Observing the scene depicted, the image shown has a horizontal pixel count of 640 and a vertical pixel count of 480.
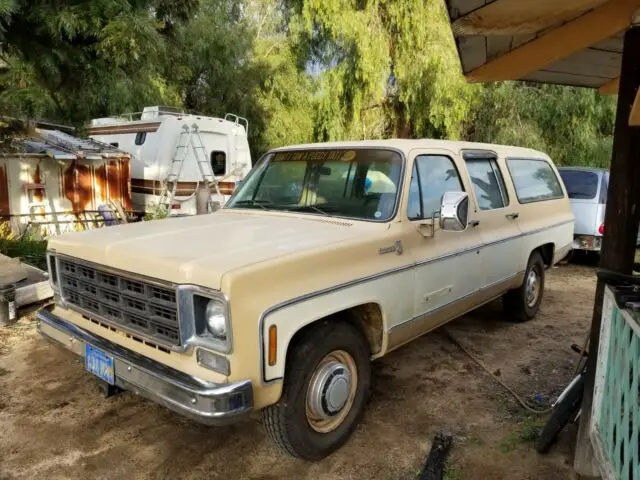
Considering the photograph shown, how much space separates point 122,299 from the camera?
3180mm

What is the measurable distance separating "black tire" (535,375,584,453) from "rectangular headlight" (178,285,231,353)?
7.15 ft

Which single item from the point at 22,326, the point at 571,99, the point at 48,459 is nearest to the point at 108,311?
the point at 48,459

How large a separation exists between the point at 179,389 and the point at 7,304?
3803mm

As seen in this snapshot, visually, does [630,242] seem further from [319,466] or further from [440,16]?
[440,16]

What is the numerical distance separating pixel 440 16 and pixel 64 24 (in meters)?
11.2

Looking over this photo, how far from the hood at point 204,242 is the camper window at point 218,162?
9.25 m

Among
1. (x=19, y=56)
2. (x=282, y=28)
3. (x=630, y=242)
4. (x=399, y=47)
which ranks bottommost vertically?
(x=630, y=242)

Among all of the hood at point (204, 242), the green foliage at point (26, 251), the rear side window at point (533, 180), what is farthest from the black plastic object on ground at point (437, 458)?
the green foliage at point (26, 251)

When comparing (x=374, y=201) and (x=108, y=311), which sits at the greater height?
(x=374, y=201)

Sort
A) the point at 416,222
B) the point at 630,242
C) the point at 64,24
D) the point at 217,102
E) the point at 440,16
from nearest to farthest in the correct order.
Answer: the point at 630,242 → the point at 416,222 → the point at 64,24 → the point at 440,16 → the point at 217,102

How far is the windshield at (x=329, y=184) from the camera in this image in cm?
399

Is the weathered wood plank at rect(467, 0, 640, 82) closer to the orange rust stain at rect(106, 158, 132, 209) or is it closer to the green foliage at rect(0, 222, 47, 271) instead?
the green foliage at rect(0, 222, 47, 271)

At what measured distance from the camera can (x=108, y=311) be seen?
10.9ft

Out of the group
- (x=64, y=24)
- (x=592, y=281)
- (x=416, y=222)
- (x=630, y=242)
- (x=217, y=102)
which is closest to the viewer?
(x=630, y=242)
